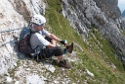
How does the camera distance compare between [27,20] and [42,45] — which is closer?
[42,45]

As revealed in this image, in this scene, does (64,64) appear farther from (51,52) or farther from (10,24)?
(10,24)

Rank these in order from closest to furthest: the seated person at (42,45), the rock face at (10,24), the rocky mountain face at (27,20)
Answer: the rock face at (10,24) < the rocky mountain face at (27,20) < the seated person at (42,45)

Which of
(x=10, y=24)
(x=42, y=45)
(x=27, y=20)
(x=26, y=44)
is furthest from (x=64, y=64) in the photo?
(x=27, y=20)

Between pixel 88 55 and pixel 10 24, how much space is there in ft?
25.3

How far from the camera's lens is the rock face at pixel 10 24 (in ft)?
50.0

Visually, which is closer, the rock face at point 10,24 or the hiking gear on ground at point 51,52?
the rock face at point 10,24

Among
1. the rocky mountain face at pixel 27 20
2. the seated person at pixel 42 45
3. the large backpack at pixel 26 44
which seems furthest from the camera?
the large backpack at pixel 26 44

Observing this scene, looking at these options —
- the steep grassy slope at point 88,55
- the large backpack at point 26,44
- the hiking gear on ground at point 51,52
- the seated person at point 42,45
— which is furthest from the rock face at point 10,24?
the steep grassy slope at point 88,55

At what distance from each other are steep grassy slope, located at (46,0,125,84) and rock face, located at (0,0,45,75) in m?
2.59

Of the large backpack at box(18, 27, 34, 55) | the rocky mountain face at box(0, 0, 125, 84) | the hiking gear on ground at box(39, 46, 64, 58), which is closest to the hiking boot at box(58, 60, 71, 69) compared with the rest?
the hiking gear on ground at box(39, 46, 64, 58)

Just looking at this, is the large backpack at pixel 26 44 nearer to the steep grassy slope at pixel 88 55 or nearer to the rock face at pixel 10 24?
the rock face at pixel 10 24

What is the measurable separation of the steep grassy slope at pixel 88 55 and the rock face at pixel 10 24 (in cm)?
259

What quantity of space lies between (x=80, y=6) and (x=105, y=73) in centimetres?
2364

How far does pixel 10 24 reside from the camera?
17312 millimetres
